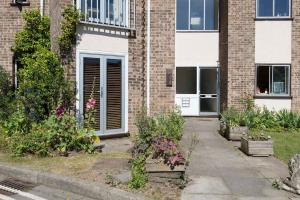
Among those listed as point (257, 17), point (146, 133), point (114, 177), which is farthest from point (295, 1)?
point (114, 177)

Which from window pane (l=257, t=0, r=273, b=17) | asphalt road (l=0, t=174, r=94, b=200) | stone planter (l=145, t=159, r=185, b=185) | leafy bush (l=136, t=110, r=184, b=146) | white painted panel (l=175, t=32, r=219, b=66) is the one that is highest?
window pane (l=257, t=0, r=273, b=17)

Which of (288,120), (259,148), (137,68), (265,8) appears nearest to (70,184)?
(259,148)

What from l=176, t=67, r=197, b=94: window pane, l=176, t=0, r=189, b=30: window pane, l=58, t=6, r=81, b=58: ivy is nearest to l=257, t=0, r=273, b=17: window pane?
l=176, t=0, r=189, b=30: window pane

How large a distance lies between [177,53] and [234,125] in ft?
26.7

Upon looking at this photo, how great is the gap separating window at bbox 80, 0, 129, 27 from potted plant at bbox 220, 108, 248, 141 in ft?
15.4

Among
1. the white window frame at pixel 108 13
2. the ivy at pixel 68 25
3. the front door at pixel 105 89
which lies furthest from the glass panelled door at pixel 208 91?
the ivy at pixel 68 25

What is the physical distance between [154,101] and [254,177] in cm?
699

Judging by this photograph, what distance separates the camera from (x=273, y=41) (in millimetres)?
20266

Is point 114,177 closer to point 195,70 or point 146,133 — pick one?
point 146,133

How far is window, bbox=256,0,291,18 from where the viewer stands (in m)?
Result: 20.3

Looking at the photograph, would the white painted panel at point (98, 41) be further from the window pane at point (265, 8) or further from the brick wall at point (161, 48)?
the window pane at point (265, 8)

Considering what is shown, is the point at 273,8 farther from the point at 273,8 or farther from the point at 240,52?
the point at 240,52

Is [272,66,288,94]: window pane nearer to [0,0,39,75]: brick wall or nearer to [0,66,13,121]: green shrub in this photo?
[0,0,39,75]: brick wall

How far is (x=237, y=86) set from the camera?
66.2 ft
